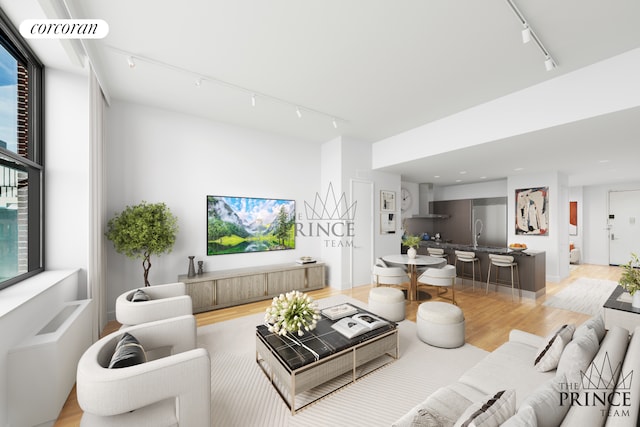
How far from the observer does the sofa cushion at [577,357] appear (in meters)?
1.25

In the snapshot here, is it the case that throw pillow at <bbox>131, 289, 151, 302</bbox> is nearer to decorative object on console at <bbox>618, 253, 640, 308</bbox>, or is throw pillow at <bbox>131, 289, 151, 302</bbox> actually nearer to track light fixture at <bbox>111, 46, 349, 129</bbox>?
track light fixture at <bbox>111, 46, 349, 129</bbox>

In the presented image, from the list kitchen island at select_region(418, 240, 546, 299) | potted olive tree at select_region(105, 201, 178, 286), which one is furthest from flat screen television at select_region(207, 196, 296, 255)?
kitchen island at select_region(418, 240, 546, 299)

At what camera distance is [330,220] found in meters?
5.32

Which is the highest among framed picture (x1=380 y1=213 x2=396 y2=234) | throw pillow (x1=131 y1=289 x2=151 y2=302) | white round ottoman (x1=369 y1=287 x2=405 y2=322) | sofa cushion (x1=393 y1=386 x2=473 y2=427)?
framed picture (x1=380 y1=213 x2=396 y2=234)

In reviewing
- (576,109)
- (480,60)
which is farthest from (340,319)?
(576,109)

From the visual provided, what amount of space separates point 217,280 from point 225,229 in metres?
0.92

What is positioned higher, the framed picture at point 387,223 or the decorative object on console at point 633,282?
the framed picture at point 387,223

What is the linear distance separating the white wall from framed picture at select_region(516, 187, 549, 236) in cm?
565

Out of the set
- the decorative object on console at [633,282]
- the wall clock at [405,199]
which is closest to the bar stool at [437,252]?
the wall clock at [405,199]

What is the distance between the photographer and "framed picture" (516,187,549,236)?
5734mm

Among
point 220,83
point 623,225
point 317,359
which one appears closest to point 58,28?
point 220,83

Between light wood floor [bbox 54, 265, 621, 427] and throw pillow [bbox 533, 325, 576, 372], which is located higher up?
throw pillow [bbox 533, 325, 576, 372]

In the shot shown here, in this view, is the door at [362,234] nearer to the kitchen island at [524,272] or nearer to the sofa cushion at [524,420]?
the kitchen island at [524,272]

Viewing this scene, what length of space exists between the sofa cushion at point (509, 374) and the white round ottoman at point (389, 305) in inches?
56.1
